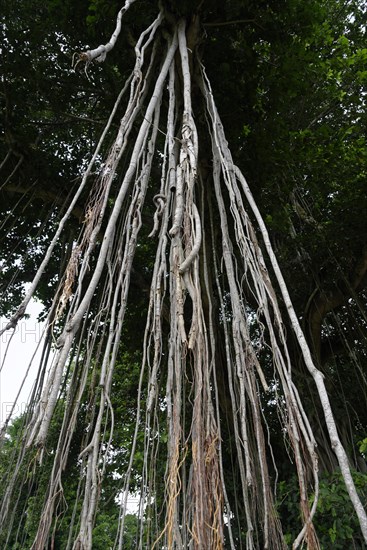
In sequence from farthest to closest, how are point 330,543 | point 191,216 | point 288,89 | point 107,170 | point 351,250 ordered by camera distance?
1. point 351,250
2. point 288,89
3. point 330,543
4. point 107,170
5. point 191,216

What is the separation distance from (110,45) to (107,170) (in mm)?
340

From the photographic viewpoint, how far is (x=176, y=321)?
2.57ft

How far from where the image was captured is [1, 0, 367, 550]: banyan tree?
2.20ft

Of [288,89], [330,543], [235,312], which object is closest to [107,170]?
[235,312]

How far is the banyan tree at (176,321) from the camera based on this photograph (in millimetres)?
671

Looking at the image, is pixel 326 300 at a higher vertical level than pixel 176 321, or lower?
higher

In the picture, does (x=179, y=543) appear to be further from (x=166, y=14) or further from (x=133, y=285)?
(x=133, y=285)

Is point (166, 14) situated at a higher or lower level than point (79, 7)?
lower

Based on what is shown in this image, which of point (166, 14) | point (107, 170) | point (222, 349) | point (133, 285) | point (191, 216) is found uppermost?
A: point (133, 285)

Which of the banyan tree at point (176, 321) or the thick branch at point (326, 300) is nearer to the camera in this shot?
the banyan tree at point (176, 321)

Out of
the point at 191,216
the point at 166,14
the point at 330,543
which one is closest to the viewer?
the point at 191,216

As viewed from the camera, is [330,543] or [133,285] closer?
[330,543]

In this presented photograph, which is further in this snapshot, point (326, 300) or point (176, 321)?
point (326, 300)

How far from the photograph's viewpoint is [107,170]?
3.34ft
